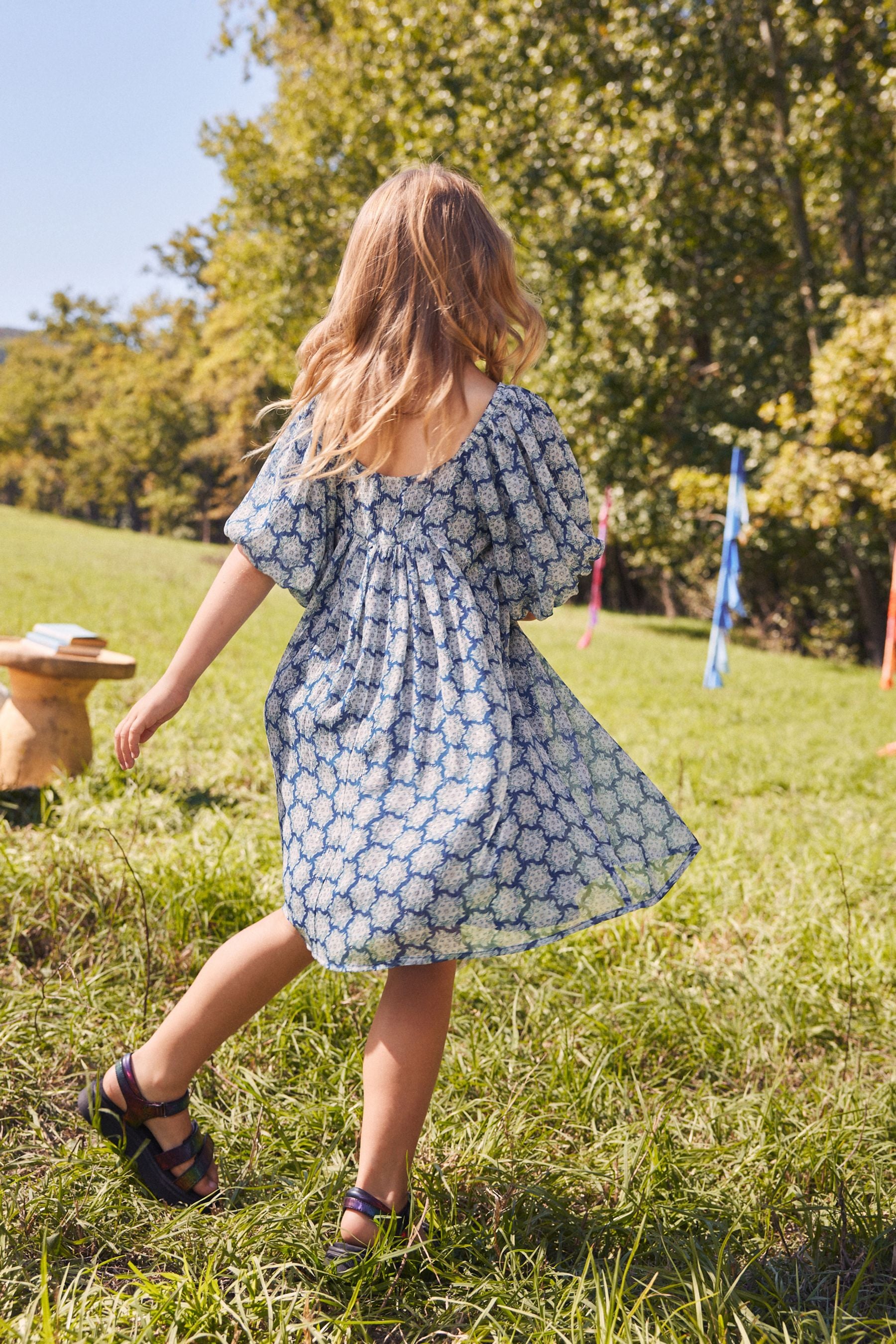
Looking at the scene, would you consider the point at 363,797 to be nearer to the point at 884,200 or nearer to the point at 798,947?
the point at 798,947

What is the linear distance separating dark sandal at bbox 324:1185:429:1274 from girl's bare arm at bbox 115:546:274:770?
0.80 m

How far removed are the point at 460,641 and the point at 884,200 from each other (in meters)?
15.7

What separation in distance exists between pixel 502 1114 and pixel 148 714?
1.10 m

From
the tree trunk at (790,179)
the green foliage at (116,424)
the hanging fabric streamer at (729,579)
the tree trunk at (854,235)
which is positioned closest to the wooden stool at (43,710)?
the hanging fabric streamer at (729,579)

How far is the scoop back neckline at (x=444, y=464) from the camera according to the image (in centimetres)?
168

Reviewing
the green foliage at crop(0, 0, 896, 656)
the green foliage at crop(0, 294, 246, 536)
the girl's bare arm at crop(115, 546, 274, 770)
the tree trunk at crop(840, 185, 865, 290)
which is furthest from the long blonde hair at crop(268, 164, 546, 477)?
the green foliage at crop(0, 294, 246, 536)

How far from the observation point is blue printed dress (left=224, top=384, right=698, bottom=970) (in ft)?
4.99

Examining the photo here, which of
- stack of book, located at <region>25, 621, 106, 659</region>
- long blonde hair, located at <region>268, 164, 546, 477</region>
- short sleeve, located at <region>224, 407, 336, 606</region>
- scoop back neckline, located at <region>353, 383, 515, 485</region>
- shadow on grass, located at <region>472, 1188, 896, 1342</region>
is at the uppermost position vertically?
long blonde hair, located at <region>268, 164, 546, 477</region>

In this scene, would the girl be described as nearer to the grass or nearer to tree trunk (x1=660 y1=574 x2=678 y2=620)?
the grass

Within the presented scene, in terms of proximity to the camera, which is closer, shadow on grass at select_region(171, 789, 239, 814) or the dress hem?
the dress hem

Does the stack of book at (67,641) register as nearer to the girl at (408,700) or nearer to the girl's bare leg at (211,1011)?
the girl at (408,700)

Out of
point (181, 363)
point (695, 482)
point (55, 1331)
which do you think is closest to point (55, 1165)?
point (55, 1331)

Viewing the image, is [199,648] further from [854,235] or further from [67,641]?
[854,235]

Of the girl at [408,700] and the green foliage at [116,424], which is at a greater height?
the green foliage at [116,424]
